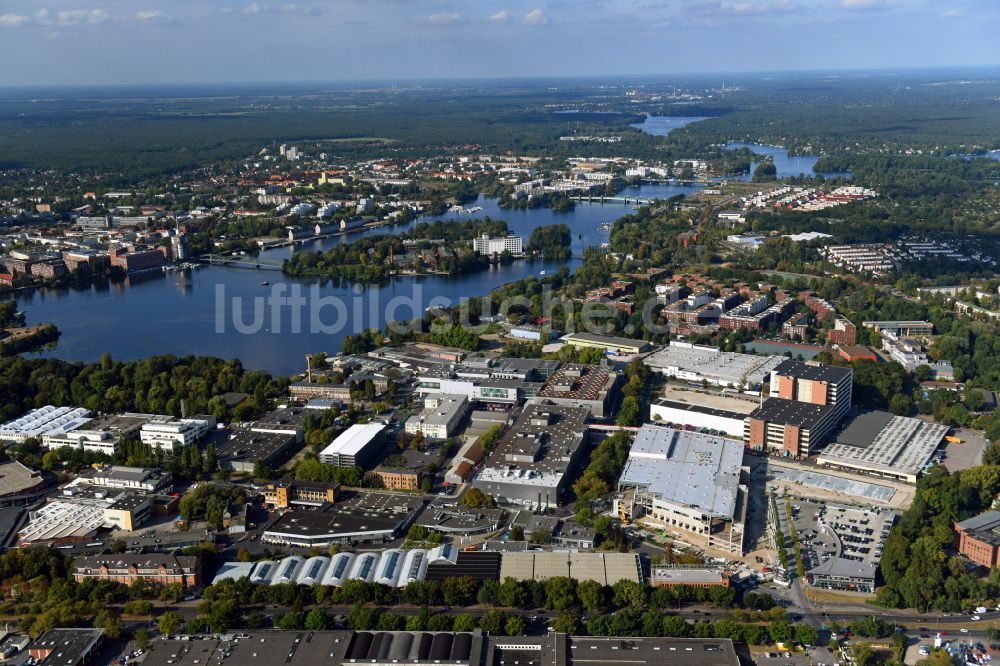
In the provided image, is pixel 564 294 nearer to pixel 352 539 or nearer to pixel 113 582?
pixel 352 539

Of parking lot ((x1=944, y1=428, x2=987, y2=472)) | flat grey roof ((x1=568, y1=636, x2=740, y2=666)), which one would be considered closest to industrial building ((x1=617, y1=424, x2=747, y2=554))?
Result: flat grey roof ((x1=568, y1=636, x2=740, y2=666))

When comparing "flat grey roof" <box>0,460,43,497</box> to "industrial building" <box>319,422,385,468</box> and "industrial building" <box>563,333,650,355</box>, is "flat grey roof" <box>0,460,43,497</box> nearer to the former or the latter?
"industrial building" <box>319,422,385,468</box>

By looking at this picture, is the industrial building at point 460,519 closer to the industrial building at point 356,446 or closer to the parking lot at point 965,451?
the industrial building at point 356,446

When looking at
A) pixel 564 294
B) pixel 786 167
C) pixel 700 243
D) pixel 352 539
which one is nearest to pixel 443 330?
pixel 564 294

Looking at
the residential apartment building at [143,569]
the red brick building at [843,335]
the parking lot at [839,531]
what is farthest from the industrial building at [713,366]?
the residential apartment building at [143,569]

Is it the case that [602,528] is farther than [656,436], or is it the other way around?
[656,436]

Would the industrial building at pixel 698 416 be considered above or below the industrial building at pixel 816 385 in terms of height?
below

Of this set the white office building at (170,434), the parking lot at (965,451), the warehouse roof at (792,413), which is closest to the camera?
the parking lot at (965,451)
